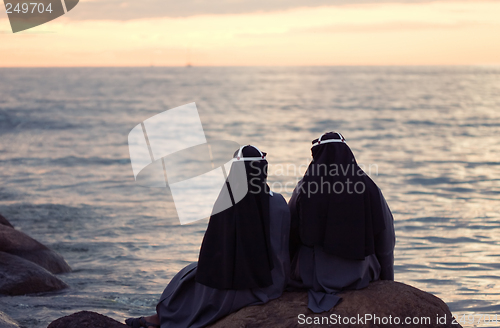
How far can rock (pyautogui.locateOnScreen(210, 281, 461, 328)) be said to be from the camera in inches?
134

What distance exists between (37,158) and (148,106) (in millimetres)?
24914

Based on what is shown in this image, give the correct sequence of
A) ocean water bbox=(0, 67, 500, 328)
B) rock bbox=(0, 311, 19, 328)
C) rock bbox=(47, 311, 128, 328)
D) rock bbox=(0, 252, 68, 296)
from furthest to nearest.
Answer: ocean water bbox=(0, 67, 500, 328) → rock bbox=(0, 252, 68, 296) → rock bbox=(0, 311, 19, 328) → rock bbox=(47, 311, 128, 328)

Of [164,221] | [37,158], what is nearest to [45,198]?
[164,221]

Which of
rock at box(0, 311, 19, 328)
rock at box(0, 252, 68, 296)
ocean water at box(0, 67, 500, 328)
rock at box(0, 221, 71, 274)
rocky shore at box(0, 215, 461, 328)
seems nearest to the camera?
rocky shore at box(0, 215, 461, 328)

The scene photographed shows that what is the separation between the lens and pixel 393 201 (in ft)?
38.2

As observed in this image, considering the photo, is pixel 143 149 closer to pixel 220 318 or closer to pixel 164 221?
pixel 164 221

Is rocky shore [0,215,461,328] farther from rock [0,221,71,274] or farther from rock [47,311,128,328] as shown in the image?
rock [0,221,71,274]

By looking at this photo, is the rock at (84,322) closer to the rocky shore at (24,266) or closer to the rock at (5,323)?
the rock at (5,323)

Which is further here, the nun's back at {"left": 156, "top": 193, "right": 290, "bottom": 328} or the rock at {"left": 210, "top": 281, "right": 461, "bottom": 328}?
the nun's back at {"left": 156, "top": 193, "right": 290, "bottom": 328}

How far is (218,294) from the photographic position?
12.0ft

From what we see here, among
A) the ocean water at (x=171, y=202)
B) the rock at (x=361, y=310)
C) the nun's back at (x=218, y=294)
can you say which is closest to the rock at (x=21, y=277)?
the ocean water at (x=171, y=202)
